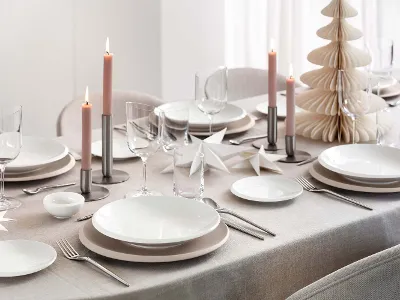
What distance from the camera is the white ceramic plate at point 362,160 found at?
1981 millimetres

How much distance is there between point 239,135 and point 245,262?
2.97 ft

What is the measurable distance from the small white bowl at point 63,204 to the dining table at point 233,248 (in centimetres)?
2

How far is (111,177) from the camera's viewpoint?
1.97m

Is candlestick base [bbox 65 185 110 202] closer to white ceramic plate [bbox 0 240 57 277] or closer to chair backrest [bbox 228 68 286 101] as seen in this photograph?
white ceramic plate [bbox 0 240 57 277]

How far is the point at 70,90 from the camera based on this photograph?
4.06 m

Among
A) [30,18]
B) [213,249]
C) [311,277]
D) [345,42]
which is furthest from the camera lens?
[30,18]

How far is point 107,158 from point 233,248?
1.72 feet

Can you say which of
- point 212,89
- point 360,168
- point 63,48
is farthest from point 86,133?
point 63,48

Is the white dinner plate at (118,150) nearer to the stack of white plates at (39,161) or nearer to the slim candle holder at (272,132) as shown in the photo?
the stack of white plates at (39,161)

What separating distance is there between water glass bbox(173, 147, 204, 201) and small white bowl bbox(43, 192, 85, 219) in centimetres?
21

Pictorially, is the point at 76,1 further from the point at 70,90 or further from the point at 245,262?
the point at 245,262

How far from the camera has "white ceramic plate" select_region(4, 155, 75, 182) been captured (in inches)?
75.9

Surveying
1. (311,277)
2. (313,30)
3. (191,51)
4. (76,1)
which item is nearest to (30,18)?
(76,1)

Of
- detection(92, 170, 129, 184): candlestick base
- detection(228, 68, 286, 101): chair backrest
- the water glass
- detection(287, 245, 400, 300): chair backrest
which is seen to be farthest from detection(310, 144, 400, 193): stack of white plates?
detection(228, 68, 286, 101): chair backrest
